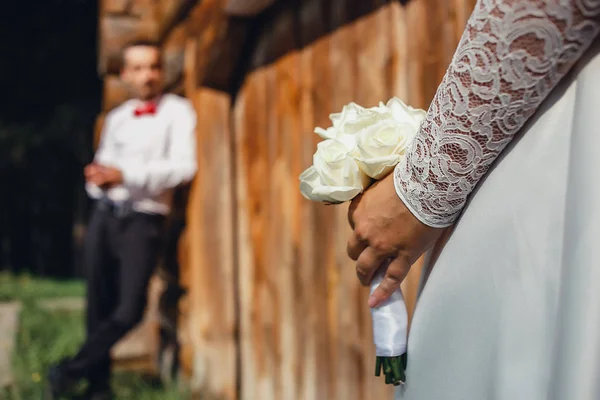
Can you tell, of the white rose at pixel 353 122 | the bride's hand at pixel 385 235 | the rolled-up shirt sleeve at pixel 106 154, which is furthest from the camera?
the rolled-up shirt sleeve at pixel 106 154

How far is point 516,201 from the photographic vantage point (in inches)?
32.9

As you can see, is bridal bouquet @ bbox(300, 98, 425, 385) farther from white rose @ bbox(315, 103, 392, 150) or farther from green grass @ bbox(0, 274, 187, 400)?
green grass @ bbox(0, 274, 187, 400)

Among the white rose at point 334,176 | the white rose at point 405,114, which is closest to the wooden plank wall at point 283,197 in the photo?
the white rose at point 405,114

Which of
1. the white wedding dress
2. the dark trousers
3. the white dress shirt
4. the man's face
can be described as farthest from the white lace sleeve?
the man's face

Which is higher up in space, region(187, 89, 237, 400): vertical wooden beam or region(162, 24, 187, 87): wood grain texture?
region(162, 24, 187, 87): wood grain texture

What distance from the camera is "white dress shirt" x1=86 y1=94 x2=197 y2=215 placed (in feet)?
10.5

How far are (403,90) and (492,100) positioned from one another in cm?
106

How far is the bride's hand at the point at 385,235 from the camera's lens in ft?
3.20

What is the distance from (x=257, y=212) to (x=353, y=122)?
185 cm

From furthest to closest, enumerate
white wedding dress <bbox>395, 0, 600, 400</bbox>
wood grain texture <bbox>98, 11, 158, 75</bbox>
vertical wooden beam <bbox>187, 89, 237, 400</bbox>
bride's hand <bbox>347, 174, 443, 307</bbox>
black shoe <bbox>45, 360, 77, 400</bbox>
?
wood grain texture <bbox>98, 11, 158, 75</bbox> → black shoe <bbox>45, 360, 77, 400</bbox> → vertical wooden beam <bbox>187, 89, 237, 400</bbox> → bride's hand <bbox>347, 174, 443, 307</bbox> → white wedding dress <bbox>395, 0, 600, 400</bbox>

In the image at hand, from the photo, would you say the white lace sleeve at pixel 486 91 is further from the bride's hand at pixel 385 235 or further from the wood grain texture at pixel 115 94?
the wood grain texture at pixel 115 94

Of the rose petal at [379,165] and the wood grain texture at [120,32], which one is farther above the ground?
the wood grain texture at [120,32]

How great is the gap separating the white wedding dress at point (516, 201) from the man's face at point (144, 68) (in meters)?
2.64

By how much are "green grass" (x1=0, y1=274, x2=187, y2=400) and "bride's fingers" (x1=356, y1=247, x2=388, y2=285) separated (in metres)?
2.52
